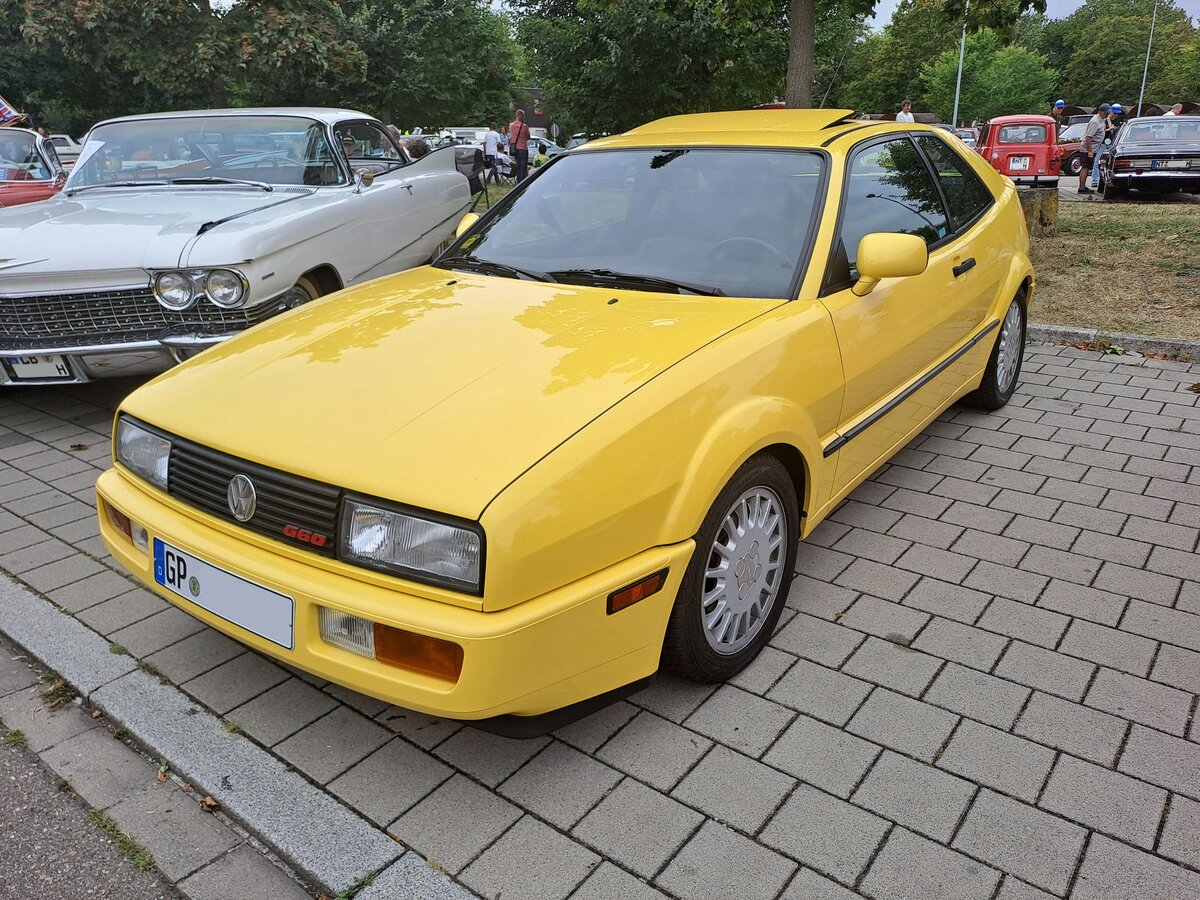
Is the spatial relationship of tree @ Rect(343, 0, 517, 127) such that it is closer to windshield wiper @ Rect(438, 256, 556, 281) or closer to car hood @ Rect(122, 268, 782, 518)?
windshield wiper @ Rect(438, 256, 556, 281)

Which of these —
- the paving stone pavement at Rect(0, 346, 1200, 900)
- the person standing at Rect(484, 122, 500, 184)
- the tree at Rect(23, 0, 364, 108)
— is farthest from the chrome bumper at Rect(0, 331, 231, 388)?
the tree at Rect(23, 0, 364, 108)

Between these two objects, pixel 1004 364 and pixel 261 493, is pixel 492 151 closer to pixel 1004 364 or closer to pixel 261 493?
pixel 1004 364

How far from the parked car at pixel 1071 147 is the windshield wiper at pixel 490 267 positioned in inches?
913

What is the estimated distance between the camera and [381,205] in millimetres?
5945

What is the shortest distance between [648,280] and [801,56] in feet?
23.5

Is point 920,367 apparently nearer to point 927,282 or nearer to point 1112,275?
point 927,282

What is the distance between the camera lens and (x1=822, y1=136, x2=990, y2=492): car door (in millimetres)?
3080

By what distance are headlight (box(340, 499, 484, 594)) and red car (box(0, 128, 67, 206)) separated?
7.04 meters

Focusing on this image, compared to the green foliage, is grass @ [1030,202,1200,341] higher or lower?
lower

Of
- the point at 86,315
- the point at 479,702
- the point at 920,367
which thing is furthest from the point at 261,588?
the point at 86,315

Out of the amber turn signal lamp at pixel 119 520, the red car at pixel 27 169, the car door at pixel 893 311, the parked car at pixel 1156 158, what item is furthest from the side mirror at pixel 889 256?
the parked car at pixel 1156 158

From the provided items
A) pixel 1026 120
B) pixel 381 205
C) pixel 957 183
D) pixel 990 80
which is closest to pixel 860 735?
pixel 957 183

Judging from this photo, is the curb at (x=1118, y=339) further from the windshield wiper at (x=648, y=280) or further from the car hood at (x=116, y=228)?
the car hood at (x=116, y=228)

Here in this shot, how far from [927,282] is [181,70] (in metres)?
19.3
